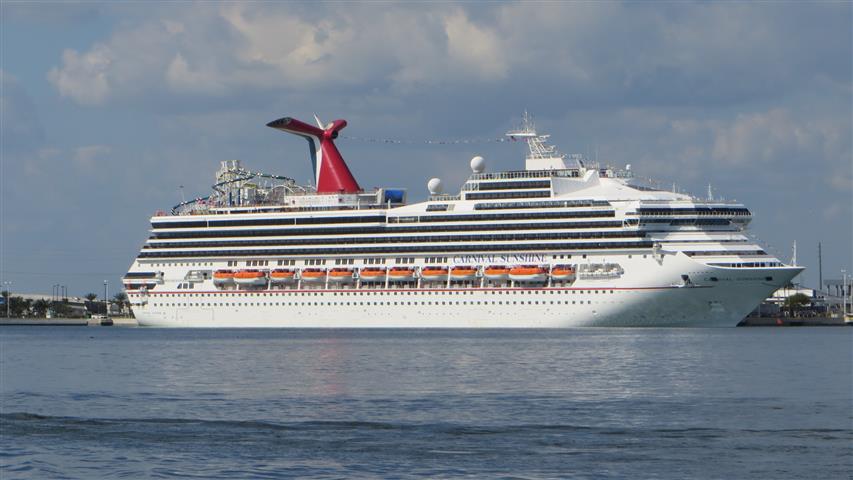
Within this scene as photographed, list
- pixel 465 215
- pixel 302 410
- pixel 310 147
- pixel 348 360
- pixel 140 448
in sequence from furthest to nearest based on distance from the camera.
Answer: pixel 310 147 → pixel 465 215 → pixel 348 360 → pixel 302 410 → pixel 140 448

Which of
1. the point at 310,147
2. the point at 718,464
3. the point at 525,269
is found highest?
the point at 310,147

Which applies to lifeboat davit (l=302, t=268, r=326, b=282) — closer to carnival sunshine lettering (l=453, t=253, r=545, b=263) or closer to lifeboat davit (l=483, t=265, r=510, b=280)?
carnival sunshine lettering (l=453, t=253, r=545, b=263)

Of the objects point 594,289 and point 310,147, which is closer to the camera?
point 594,289

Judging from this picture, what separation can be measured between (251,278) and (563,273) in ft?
82.5

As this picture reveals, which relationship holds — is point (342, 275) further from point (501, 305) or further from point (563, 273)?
point (563, 273)

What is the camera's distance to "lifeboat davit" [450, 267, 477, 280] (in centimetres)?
9631

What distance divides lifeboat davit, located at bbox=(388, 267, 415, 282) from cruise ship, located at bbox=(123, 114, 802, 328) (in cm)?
12

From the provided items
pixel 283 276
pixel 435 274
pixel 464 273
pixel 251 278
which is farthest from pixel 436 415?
pixel 251 278

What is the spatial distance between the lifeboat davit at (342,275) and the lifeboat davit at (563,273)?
1589 cm

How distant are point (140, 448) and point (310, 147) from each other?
84.1m

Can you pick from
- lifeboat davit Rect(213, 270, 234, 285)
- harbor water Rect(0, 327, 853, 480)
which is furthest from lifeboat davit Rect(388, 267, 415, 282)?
harbor water Rect(0, 327, 853, 480)

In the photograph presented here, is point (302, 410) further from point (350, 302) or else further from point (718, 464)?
point (350, 302)

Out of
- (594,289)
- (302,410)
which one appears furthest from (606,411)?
(594,289)

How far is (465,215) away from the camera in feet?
323
